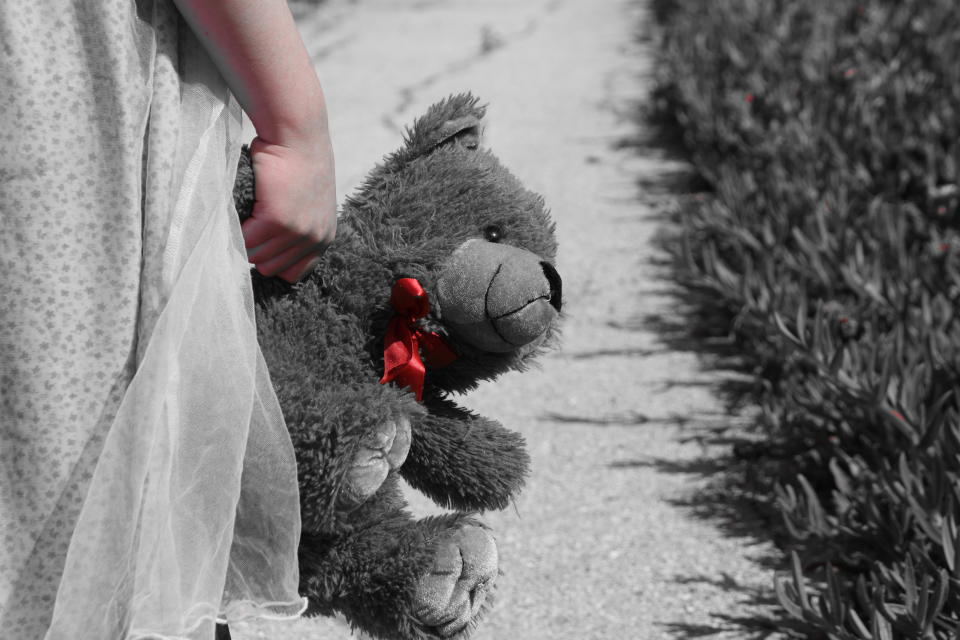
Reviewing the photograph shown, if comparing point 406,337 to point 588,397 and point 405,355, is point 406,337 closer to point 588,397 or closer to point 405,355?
point 405,355

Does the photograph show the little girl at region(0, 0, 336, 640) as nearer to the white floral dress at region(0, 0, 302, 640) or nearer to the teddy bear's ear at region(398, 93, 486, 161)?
the white floral dress at region(0, 0, 302, 640)

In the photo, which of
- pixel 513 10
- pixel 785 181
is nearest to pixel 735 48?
pixel 785 181

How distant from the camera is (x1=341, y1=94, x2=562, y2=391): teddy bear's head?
114cm

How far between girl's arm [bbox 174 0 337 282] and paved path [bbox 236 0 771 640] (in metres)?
0.96

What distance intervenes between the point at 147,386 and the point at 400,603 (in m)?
0.32

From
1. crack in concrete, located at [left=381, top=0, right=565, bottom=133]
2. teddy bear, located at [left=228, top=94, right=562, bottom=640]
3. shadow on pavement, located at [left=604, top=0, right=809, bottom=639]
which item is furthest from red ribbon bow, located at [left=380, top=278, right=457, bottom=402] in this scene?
crack in concrete, located at [left=381, top=0, right=565, bottom=133]

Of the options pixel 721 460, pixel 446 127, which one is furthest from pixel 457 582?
pixel 721 460

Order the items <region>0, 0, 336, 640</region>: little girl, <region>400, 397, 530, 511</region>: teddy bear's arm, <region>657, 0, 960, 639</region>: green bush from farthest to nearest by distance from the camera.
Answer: <region>657, 0, 960, 639</region>: green bush
<region>400, 397, 530, 511</region>: teddy bear's arm
<region>0, 0, 336, 640</region>: little girl

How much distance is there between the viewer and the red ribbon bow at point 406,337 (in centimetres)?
114

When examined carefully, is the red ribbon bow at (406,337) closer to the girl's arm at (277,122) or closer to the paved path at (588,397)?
the girl's arm at (277,122)

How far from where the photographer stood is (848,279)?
2809 mm

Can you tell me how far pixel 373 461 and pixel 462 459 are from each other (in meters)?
0.16

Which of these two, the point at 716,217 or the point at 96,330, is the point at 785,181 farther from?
the point at 96,330

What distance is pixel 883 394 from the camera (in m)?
2.19
